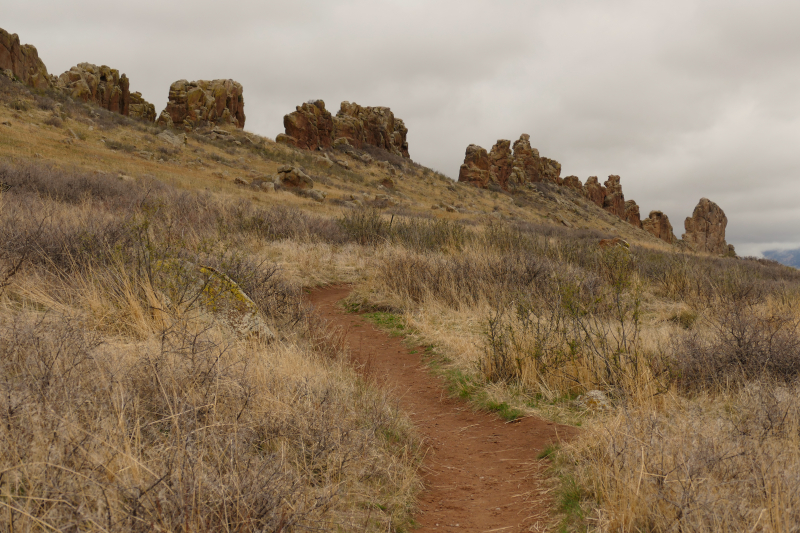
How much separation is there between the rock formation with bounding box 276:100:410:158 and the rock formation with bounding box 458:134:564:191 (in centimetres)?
910

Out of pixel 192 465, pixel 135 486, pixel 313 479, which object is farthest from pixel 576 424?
pixel 135 486

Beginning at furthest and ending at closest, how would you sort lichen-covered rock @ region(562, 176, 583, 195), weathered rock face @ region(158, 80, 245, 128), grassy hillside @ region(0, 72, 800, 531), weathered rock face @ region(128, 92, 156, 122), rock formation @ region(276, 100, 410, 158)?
1. lichen-covered rock @ region(562, 176, 583, 195)
2. weathered rock face @ region(128, 92, 156, 122)
3. rock formation @ region(276, 100, 410, 158)
4. weathered rock face @ region(158, 80, 245, 128)
5. grassy hillside @ region(0, 72, 800, 531)

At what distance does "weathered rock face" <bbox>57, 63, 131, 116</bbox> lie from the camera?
40781 millimetres

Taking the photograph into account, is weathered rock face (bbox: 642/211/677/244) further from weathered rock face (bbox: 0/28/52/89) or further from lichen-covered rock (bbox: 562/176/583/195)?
weathered rock face (bbox: 0/28/52/89)

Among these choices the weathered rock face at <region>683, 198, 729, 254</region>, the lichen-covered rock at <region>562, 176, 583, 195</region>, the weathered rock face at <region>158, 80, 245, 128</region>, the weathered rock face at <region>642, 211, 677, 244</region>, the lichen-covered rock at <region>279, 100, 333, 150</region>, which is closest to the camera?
the weathered rock face at <region>158, 80, 245, 128</region>

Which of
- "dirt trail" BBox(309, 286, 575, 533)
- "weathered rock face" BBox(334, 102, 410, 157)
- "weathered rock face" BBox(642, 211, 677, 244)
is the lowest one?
"dirt trail" BBox(309, 286, 575, 533)

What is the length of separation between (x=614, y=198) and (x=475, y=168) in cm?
3181

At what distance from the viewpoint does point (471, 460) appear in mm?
3369

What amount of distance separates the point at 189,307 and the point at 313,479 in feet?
7.78

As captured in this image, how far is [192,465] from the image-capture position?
177 cm

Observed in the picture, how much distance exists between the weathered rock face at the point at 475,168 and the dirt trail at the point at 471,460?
51892 millimetres

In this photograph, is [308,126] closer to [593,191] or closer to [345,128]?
[345,128]

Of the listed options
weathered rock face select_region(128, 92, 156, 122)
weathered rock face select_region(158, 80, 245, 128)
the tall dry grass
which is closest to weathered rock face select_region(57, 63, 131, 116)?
weathered rock face select_region(128, 92, 156, 122)

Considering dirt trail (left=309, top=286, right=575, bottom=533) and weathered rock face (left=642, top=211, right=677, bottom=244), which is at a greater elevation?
weathered rock face (left=642, top=211, right=677, bottom=244)
